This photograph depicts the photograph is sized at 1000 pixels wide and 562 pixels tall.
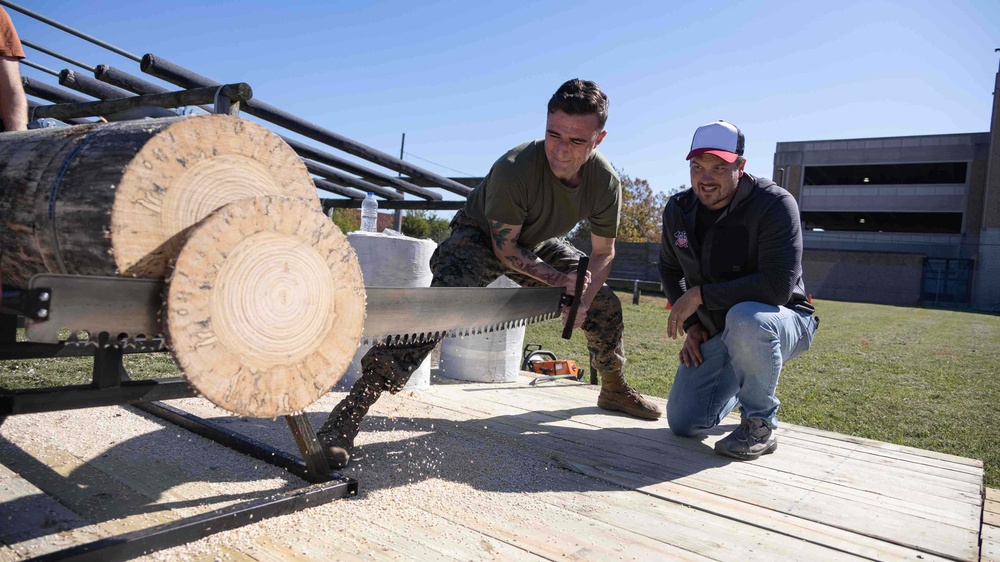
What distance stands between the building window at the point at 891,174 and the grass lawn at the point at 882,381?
31435 mm

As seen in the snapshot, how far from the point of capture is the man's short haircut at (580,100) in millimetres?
3098

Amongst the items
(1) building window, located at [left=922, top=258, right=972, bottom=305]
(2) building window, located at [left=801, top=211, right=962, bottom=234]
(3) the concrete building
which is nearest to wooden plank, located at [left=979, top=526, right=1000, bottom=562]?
(3) the concrete building

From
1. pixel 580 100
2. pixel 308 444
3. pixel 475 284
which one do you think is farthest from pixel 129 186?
pixel 580 100

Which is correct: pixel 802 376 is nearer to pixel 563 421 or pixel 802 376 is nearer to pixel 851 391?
pixel 851 391

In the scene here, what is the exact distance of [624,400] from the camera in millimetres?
4094

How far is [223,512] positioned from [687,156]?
2632mm

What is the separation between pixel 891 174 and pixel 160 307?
158ft

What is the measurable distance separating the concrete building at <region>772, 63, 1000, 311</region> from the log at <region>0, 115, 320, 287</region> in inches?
1427

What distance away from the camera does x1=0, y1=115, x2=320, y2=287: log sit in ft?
5.48

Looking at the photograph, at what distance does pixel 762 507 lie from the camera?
2.61m

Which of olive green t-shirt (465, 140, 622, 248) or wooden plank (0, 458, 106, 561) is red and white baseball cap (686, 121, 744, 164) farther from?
wooden plank (0, 458, 106, 561)

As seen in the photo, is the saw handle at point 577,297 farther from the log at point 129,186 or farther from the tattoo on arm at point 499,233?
the log at point 129,186

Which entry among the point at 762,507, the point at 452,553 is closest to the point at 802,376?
the point at 762,507

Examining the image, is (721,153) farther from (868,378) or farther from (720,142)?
(868,378)
